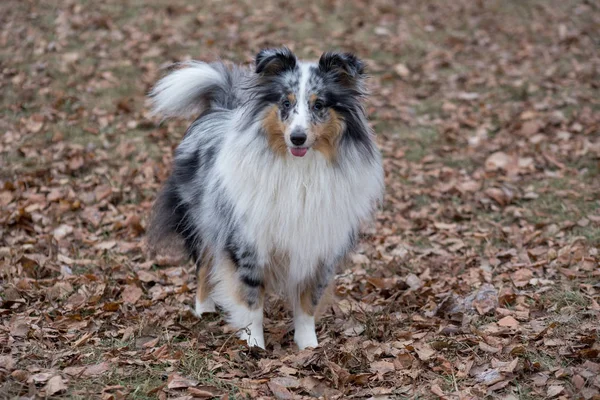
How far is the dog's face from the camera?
12.5 ft

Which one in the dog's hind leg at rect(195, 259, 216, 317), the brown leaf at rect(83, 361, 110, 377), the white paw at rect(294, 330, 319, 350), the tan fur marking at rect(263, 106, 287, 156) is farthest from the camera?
the dog's hind leg at rect(195, 259, 216, 317)

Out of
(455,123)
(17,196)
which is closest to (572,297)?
(455,123)

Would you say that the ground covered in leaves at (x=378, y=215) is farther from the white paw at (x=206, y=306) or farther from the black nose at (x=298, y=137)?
the black nose at (x=298, y=137)

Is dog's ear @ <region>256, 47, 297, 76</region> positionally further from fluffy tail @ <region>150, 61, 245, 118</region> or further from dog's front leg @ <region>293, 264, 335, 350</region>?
dog's front leg @ <region>293, 264, 335, 350</region>

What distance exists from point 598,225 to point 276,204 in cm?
312

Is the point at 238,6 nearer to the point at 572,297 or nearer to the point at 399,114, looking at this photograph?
the point at 399,114

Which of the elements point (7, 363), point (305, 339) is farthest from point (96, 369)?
point (305, 339)

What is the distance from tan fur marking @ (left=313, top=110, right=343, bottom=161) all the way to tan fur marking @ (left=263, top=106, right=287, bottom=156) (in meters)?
0.19

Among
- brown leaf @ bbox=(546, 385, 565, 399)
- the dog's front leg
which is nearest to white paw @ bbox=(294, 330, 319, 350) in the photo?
the dog's front leg

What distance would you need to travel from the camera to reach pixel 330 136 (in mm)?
3891

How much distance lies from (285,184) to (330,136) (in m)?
0.38

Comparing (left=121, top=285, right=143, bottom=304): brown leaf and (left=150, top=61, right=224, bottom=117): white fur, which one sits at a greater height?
(left=150, top=61, right=224, bottom=117): white fur

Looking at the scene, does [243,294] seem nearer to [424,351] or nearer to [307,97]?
[424,351]

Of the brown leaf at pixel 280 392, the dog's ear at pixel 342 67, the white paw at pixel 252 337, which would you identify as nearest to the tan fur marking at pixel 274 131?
the dog's ear at pixel 342 67
